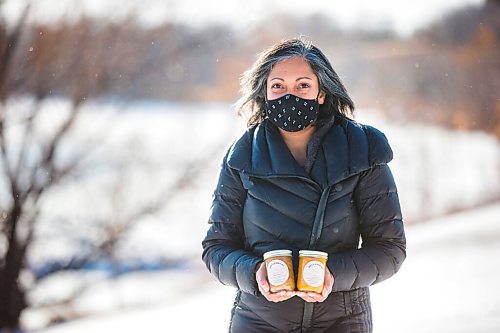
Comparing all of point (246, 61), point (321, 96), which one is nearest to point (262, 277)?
point (321, 96)

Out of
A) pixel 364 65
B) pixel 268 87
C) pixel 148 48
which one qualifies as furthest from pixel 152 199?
pixel 268 87

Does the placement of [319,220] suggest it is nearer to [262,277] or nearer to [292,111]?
[262,277]

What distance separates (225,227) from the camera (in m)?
2.15

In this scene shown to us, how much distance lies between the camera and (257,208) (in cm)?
209

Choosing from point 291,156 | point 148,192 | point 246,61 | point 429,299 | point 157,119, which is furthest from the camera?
point 157,119

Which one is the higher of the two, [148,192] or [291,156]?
[148,192]

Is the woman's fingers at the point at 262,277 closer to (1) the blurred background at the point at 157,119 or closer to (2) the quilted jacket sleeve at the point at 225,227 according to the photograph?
(2) the quilted jacket sleeve at the point at 225,227

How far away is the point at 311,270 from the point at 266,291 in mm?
147

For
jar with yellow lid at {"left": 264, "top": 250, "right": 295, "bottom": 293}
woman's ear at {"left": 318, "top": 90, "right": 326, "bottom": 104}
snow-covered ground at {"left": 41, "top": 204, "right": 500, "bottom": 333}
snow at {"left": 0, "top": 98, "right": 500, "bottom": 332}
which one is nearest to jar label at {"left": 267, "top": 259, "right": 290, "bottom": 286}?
jar with yellow lid at {"left": 264, "top": 250, "right": 295, "bottom": 293}

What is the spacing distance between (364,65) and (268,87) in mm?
11947

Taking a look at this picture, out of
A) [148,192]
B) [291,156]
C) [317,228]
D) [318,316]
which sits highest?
[148,192]

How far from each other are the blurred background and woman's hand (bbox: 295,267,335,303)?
502 cm

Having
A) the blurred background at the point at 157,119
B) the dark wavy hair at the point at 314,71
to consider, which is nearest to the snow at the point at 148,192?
the blurred background at the point at 157,119

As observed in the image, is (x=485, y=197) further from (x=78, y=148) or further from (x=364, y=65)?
(x=78, y=148)
